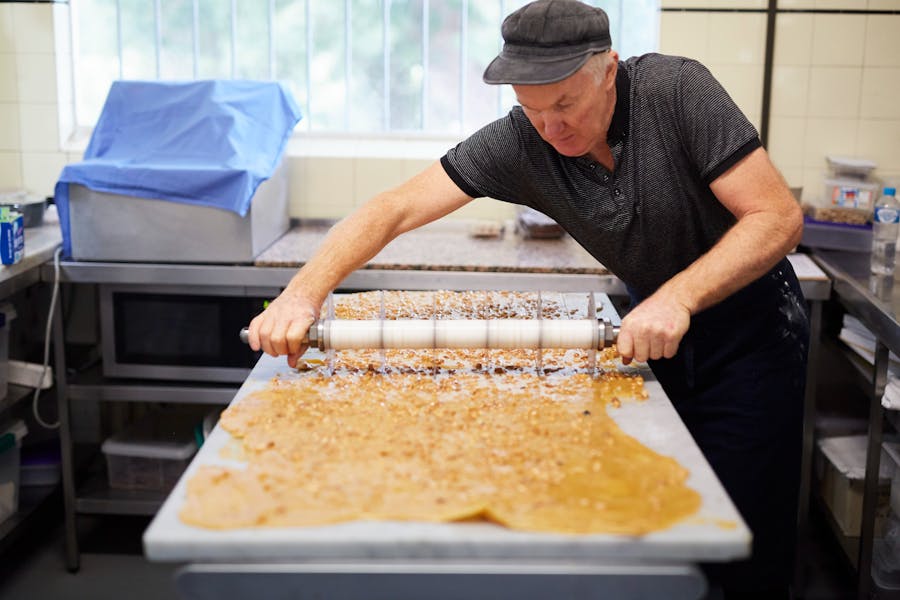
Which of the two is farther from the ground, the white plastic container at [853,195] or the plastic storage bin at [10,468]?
the white plastic container at [853,195]

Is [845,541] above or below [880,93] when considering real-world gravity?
below

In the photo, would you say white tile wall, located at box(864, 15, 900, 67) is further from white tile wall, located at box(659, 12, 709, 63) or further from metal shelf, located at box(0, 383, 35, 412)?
metal shelf, located at box(0, 383, 35, 412)

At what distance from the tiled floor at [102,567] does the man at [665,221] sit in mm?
1016

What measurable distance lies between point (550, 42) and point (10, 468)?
2271 mm

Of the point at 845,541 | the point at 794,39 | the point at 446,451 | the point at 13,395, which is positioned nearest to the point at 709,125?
the point at 446,451

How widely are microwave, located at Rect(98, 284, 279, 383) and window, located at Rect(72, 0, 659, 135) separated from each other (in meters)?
0.97

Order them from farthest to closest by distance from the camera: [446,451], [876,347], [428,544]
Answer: [876,347] < [446,451] < [428,544]

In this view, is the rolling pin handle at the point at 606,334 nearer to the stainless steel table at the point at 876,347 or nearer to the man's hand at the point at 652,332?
the man's hand at the point at 652,332

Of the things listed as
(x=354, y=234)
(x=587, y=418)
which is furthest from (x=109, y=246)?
(x=587, y=418)

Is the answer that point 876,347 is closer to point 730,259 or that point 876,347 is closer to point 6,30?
point 730,259

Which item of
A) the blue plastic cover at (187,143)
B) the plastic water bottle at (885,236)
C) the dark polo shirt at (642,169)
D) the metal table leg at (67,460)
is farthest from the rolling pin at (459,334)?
the metal table leg at (67,460)

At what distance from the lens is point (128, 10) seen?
3.62m

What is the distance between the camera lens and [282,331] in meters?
1.63

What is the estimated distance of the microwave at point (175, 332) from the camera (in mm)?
2980
